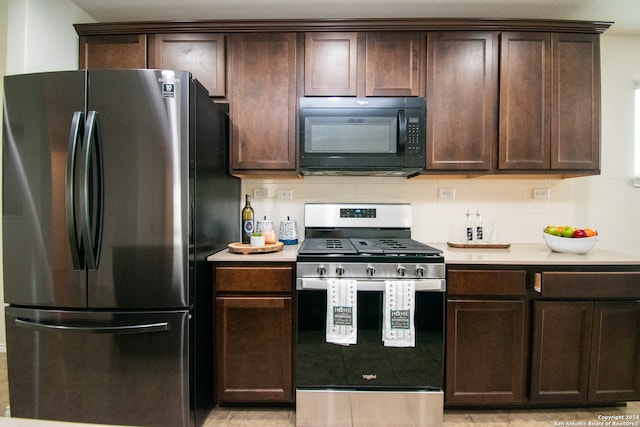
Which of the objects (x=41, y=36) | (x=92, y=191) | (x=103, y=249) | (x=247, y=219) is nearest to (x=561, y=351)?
(x=247, y=219)

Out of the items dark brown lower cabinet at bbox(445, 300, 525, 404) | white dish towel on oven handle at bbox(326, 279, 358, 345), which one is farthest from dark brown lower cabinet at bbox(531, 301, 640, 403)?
white dish towel on oven handle at bbox(326, 279, 358, 345)

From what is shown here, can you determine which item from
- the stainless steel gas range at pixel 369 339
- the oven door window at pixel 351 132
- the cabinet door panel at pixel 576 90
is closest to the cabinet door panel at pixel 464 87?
the oven door window at pixel 351 132

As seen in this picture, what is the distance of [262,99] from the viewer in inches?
76.8

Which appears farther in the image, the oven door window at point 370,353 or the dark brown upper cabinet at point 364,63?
the dark brown upper cabinet at point 364,63

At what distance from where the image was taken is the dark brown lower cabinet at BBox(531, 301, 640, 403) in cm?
163

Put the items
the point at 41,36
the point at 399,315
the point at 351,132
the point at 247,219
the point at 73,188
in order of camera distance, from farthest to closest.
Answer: the point at 247,219
the point at 351,132
the point at 41,36
the point at 399,315
the point at 73,188

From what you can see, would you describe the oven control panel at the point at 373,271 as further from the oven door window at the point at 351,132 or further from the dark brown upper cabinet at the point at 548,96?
the dark brown upper cabinet at the point at 548,96

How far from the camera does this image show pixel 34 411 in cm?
150

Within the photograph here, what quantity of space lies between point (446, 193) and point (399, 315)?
3.78 ft

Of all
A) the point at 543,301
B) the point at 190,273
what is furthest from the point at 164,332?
the point at 543,301

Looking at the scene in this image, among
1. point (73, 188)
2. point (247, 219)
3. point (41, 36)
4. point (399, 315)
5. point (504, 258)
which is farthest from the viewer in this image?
point (247, 219)

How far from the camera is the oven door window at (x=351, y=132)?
6.17 ft

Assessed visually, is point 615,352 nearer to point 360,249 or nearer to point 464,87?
point 360,249

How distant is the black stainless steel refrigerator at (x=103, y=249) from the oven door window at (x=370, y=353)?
1.91 ft
